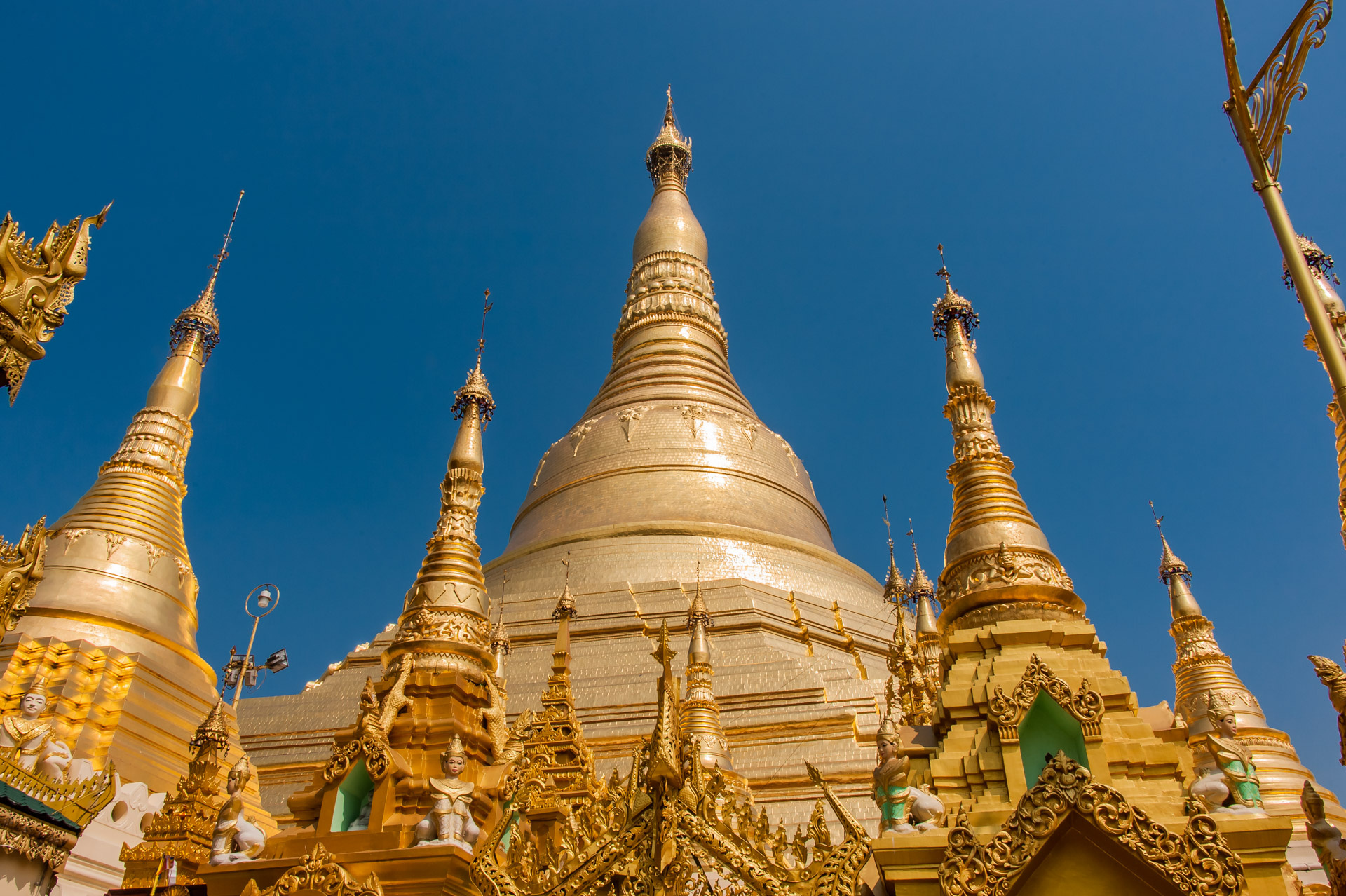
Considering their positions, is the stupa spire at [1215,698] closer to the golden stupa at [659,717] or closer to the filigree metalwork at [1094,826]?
the golden stupa at [659,717]

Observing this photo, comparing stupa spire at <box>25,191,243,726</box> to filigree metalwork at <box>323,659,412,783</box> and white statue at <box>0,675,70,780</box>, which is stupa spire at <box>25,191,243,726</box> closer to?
white statue at <box>0,675,70,780</box>

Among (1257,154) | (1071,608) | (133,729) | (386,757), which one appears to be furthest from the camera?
(133,729)

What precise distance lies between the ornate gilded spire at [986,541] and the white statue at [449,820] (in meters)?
4.78

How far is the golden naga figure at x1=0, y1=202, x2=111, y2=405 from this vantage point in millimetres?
6004

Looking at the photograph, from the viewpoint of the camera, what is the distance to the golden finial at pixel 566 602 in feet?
49.0

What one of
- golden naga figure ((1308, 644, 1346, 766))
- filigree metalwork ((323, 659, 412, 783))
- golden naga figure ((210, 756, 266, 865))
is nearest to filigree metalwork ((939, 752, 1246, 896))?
golden naga figure ((1308, 644, 1346, 766))

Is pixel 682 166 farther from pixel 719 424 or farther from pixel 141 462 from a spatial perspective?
pixel 141 462

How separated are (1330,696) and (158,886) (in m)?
9.57

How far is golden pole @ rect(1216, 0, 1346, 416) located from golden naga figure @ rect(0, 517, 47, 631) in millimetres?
8274

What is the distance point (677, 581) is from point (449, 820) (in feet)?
46.8

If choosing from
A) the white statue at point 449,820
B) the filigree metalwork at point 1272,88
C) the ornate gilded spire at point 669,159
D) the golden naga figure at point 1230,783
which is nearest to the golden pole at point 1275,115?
the filigree metalwork at point 1272,88

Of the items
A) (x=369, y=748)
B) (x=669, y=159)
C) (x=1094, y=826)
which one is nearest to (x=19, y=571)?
(x=369, y=748)

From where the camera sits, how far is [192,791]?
33.7 ft

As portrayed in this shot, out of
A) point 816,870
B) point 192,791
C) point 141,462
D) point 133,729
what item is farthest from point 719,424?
point 816,870
